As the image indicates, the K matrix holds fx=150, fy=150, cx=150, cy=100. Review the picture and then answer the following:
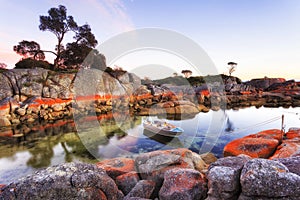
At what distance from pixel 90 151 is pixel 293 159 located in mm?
13820

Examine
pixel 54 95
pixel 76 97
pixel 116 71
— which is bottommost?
pixel 76 97

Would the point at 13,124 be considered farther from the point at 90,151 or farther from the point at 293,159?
the point at 293,159

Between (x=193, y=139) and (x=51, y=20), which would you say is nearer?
(x=193, y=139)

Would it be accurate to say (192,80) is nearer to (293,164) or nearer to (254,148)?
(254,148)

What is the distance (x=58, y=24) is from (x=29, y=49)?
8668 mm

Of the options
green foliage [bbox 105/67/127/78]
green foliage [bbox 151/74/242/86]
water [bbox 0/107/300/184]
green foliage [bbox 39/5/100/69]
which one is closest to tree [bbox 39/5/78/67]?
green foliage [bbox 39/5/100/69]

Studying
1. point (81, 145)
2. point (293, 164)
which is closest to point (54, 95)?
point (81, 145)

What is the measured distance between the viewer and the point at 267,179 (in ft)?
11.5

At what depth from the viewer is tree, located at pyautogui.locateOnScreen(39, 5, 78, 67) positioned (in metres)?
34.0

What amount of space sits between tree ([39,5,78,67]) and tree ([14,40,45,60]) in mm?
3560

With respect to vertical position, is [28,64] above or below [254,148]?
above

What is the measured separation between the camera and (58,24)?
114 ft

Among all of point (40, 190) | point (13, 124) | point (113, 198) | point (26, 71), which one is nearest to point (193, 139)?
point (113, 198)

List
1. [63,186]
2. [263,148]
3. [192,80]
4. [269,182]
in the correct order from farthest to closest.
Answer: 1. [192,80]
2. [263,148]
3. [63,186]
4. [269,182]
